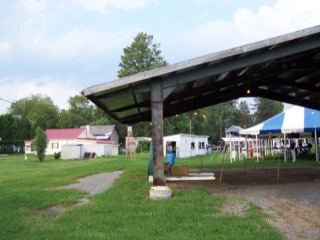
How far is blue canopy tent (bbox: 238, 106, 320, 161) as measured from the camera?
59.9 ft

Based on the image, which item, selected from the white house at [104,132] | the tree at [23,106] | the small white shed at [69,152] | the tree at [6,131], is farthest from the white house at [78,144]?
the tree at [23,106]

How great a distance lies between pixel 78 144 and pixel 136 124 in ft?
36.1

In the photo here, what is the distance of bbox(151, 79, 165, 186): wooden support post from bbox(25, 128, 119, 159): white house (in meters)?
28.2

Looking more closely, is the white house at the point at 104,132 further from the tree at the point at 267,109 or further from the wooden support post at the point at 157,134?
the tree at the point at 267,109

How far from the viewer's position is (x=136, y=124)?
44875mm

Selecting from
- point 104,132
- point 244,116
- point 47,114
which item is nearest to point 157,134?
point 104,132

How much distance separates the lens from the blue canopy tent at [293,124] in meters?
18.2

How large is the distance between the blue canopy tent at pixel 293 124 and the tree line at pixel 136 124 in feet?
78.9

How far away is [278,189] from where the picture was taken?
836 cm

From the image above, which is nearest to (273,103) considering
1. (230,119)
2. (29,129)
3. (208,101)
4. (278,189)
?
(230,119)

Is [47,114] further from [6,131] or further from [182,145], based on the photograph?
[182,145]

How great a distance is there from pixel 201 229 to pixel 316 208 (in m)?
2.78

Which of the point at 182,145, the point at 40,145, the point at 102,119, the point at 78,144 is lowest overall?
the point at 182,145

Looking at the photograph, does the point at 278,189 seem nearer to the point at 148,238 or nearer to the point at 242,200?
the point at 242,200
